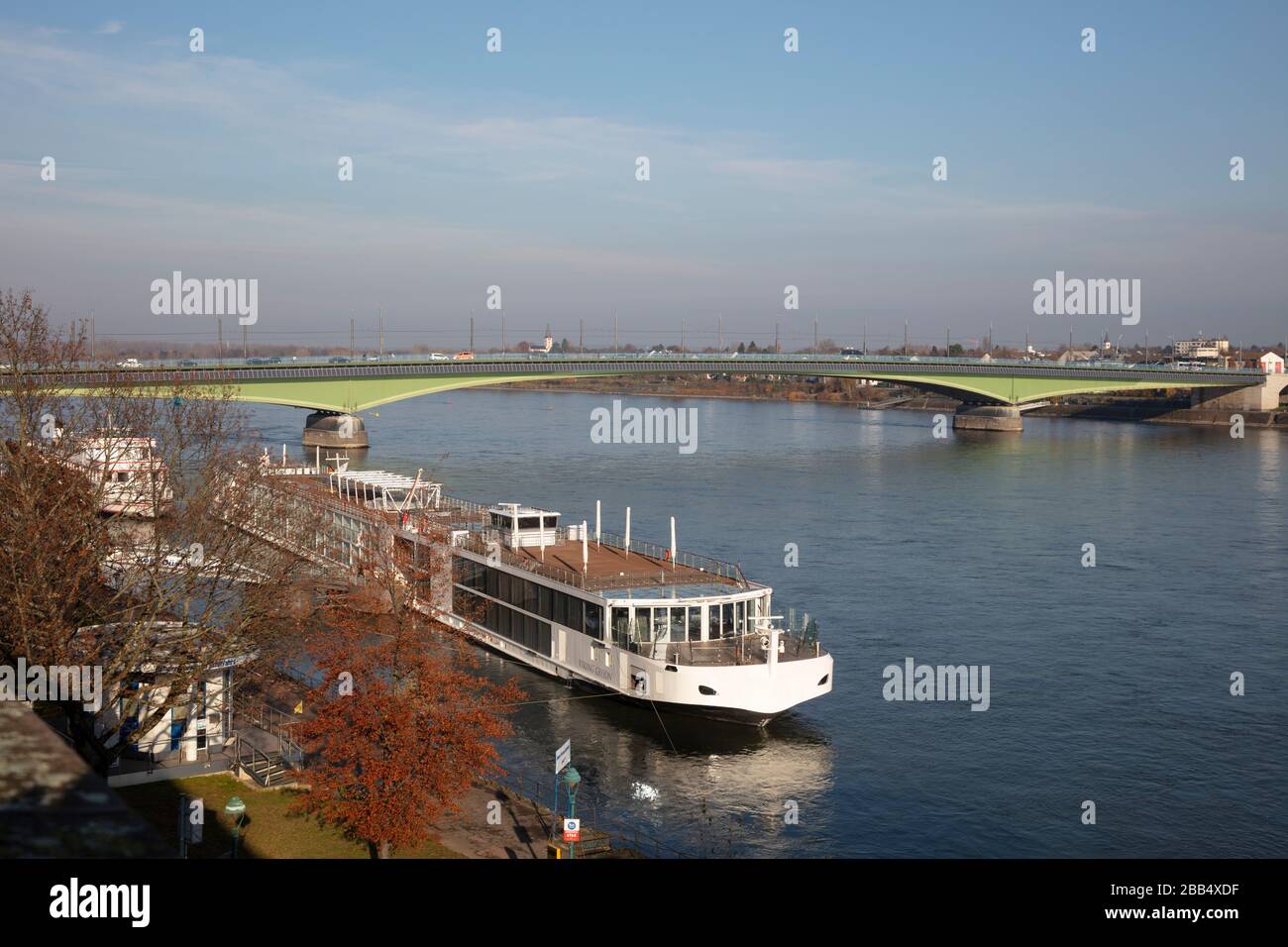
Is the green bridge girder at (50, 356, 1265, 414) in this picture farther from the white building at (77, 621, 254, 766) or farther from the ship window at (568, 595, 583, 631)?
the white building at (77, 621, 254, 766)

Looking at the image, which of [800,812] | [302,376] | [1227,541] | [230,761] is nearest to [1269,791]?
[800,812]

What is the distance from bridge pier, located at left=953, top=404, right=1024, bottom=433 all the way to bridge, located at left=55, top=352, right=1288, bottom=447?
0.27ft

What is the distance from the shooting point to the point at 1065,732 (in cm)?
2297

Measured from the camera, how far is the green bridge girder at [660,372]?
6919cm

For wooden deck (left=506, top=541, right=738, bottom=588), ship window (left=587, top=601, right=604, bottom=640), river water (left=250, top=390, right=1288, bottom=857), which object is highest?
wooden deck (left=506, top=541, right=738, bottom=588)

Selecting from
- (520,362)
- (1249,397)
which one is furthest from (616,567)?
(1249,397)

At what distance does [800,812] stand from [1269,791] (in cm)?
764

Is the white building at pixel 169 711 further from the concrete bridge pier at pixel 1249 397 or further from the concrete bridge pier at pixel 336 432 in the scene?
the concrete bridge pier at pixel 1249 397

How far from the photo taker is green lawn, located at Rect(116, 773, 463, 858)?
605 inches

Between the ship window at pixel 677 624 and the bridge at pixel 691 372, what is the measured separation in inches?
1409

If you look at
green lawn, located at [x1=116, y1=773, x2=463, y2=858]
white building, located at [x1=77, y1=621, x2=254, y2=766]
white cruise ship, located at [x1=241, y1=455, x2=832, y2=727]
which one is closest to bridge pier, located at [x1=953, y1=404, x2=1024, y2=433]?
white cruise ship, located at [x1=241, y1=455, x2=832, y2=727]

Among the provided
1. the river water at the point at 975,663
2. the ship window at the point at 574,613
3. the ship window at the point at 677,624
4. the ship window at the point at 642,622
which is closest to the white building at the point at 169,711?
the river water at the point at 975,663
